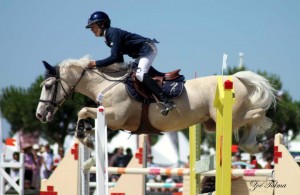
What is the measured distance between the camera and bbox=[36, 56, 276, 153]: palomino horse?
6777 millimetres

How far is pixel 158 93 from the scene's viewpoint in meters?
6.70

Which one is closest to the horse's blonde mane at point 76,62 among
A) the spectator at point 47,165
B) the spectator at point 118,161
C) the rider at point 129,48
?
the rider at point 129,48

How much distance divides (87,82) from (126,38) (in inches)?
26.8

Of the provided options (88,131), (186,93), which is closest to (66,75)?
(88,131)

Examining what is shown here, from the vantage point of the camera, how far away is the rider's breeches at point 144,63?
6.72 m

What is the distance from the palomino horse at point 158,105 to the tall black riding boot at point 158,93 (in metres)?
0.09

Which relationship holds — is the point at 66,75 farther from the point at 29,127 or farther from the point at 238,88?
the point at 29,127

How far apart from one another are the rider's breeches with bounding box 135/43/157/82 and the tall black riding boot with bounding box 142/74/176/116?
0.07 meters

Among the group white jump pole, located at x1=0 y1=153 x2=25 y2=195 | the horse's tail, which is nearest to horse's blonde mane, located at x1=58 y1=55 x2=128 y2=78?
the horse's tail

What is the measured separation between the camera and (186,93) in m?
6.86

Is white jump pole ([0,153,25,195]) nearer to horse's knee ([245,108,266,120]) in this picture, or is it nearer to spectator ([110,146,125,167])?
spectator ([110,146,125,167])

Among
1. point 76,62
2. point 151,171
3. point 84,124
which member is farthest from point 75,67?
point 151,171

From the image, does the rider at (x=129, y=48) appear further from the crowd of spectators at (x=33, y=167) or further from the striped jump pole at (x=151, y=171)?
the crowd of spectators at (x=33, y=167)

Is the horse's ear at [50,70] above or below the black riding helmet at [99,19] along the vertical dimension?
below
